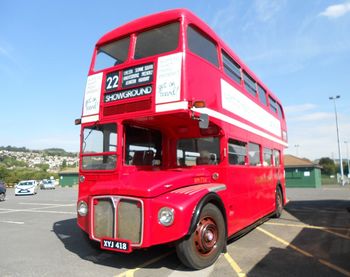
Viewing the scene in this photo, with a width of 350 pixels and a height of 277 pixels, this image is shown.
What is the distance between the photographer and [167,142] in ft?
24.6

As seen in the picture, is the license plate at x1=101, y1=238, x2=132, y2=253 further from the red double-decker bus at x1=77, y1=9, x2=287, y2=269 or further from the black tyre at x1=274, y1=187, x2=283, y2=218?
the black tyre at x1=274, y1=187, x2=283, y2=218

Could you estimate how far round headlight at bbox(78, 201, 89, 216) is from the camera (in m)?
6.12

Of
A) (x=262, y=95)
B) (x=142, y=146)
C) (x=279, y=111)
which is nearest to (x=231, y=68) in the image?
(x=142, y=146)

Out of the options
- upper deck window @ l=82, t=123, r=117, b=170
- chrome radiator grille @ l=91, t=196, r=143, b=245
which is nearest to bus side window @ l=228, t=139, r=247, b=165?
upper deck window @ l=82, t=123, r=117, b=170

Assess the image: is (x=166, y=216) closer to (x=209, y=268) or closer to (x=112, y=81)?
(x=209, y=268)

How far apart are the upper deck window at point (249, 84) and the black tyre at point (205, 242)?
13.3ft

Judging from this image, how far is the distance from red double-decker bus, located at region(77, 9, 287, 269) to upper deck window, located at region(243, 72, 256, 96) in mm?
559

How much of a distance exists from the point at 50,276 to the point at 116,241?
1.14 meters

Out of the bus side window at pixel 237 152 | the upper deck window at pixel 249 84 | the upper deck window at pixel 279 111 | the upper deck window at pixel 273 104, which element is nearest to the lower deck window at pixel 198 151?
the bus side window at pixel 237 152

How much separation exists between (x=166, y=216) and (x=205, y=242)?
3.28 feet

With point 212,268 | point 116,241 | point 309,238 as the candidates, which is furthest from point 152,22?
point 309,238

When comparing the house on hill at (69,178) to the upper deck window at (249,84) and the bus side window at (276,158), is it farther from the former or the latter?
the upper deck window at (249,84)

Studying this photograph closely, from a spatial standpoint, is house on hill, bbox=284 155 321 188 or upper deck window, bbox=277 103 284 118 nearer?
upper deck window, bbox=277 103 284 118

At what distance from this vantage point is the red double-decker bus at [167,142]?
523 centimetres
